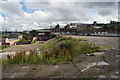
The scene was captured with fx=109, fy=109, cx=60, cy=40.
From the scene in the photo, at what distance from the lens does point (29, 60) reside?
5160 mm

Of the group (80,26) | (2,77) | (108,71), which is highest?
(80,26)

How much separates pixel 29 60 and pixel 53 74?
208 centimetres

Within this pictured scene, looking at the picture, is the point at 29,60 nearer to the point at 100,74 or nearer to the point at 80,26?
the point at 100,74

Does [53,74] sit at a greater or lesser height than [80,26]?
lesser

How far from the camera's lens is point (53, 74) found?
138 inches

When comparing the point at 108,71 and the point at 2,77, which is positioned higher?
the point at 108,71

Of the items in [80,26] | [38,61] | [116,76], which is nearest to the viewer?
[116,76]

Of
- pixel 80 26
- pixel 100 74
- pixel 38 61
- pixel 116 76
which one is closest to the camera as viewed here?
pixel 116 76

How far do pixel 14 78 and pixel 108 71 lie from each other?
2.92m

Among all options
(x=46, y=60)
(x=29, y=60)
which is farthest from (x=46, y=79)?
(x=29, y=60)

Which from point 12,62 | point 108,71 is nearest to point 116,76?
point 108,71

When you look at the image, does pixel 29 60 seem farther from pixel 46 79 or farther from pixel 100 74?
pixel 100 74

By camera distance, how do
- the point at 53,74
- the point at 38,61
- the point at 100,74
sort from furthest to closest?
the point at 38,61, the point at 53,74, the point at 100,74

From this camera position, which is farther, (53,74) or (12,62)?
(12,62)
